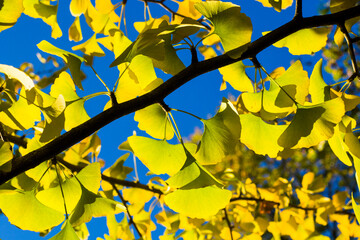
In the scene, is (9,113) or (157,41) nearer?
(157,41)

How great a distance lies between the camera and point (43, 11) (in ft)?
2.03

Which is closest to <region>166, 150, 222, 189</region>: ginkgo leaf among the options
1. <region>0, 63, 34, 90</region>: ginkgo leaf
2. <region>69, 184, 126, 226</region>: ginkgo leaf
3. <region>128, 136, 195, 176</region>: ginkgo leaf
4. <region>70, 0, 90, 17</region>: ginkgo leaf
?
<region>128, 136, 195, 176</region>: ginkgo leaf

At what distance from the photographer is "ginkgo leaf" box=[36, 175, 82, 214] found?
503 millimetres

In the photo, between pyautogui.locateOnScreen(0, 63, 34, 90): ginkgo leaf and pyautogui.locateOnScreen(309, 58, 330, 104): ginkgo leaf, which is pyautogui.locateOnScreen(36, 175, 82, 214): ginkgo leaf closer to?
pyautogui.locateOnScreen(0, 63, 34, 90): ginkgo leaf

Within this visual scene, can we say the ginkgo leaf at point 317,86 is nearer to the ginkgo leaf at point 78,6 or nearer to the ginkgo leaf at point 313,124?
the ginkgo leaf at point 313,124

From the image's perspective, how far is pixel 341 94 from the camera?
495mm

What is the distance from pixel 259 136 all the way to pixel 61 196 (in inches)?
12.6

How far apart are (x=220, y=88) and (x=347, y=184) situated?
153 inches

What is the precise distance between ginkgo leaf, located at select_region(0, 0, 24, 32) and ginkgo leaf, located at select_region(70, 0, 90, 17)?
0.21 m

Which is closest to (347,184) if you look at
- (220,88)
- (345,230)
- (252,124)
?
(345,230)

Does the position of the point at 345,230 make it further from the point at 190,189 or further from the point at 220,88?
the point at 190,189

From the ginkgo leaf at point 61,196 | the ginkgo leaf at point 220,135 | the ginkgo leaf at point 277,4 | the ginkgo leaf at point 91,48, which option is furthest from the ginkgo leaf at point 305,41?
the ginkgo leaf at point 61,196

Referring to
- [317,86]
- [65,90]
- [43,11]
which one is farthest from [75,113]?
[317,86]

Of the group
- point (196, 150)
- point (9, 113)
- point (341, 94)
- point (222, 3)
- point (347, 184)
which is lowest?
point (347, 184)
